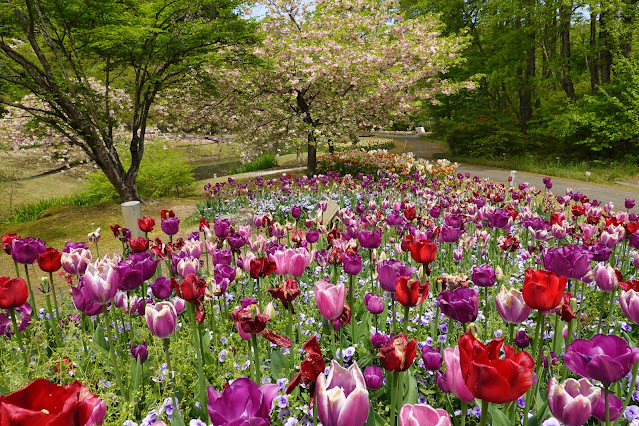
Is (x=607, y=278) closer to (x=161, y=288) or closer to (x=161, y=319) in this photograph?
(x=161, y=319)

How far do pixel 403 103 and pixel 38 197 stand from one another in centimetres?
1545

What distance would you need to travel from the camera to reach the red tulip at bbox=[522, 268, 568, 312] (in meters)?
1.59

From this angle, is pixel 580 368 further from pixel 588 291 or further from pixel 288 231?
pixel 288 231

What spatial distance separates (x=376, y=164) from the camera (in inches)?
547

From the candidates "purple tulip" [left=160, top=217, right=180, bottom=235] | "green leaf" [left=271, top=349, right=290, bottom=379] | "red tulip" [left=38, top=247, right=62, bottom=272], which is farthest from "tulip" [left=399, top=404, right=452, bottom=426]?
"purple tulip" [left=160, top=217, right=180, bottom=235]

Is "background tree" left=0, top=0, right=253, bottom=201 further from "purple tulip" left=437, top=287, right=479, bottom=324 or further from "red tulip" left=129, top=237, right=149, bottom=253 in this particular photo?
"purple tulip" left=437, top=287, right=479, bottom=324

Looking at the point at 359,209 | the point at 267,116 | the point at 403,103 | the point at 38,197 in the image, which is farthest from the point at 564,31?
the point at 38,197

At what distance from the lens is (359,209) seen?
16.5 feet

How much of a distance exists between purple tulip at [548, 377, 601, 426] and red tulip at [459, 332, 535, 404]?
345 millimetres

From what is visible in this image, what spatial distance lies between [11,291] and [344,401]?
1.89 m

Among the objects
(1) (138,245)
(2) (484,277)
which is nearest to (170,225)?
(1) (138,245)

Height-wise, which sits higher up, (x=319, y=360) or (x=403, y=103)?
(x=403, y=103)

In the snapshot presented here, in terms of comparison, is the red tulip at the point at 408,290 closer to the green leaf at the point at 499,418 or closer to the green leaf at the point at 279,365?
the green leaf at the point at 499,418

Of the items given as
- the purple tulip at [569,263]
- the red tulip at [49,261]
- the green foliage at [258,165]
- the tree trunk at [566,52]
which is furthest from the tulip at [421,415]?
the tree trunk at [566,52]
